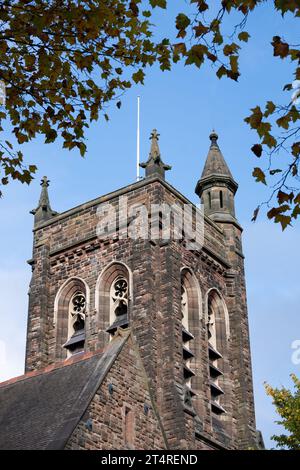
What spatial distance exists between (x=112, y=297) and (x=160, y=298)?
7.16ft

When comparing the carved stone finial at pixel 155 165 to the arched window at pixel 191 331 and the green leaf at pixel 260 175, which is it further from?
the green leaf at pixel 260 175

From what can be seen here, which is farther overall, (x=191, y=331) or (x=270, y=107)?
(x=191, y=331)

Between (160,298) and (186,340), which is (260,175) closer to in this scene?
(160,298)

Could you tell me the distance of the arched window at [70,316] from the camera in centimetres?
3570

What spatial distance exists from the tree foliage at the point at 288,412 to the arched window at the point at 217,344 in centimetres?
476

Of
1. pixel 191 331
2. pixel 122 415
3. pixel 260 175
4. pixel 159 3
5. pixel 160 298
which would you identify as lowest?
pixel 260 175

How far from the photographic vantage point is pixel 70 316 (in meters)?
36.7

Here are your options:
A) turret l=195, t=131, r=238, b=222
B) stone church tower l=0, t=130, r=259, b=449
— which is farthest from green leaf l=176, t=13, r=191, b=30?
turret l=195, t=131, r=238, b=222

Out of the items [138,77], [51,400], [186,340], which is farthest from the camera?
[186,340]

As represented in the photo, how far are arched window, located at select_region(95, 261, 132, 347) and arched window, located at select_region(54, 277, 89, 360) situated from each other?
0.67m

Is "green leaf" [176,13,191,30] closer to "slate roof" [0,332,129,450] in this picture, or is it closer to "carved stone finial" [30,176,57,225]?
"slate roof" [0,332,129,450]

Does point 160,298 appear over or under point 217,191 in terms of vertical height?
under

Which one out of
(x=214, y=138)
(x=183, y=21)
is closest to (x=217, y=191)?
(x=214, y=138)

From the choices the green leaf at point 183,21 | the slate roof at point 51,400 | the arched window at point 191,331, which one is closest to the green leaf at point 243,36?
the green leaf at point 183,21
